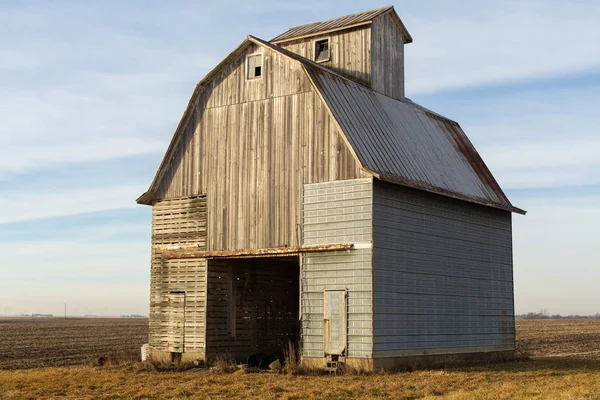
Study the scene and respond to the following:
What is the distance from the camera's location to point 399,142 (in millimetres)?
26484

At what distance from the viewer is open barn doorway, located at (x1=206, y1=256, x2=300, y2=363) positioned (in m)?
26.6

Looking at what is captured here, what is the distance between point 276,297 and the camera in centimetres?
2972

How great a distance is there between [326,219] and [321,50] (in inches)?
335

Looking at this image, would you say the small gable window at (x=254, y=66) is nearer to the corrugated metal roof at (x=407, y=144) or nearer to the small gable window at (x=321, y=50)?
the corrugated metal roof at (x=407, y=144)

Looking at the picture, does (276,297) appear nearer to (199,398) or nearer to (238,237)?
(238,237)

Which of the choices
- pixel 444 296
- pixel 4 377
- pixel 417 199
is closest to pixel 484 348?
pixel 444 296

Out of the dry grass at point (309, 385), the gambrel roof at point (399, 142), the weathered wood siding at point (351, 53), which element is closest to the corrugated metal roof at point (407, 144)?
the gambrel roof at point (399, 142)

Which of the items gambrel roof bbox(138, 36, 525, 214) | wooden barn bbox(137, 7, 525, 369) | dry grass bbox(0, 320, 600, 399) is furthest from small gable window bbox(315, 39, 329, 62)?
dry grass bbox(0, 320, 600, 399)

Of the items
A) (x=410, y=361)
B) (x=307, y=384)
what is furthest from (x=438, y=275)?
(x=307, y=384)

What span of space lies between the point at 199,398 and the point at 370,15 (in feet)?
54.1

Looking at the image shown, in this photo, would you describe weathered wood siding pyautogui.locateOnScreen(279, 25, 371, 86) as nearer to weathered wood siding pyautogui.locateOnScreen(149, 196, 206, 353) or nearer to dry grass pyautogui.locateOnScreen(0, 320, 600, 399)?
weathered wood siding pyautogui.locateOnScreen(149, 196, 206, 353)

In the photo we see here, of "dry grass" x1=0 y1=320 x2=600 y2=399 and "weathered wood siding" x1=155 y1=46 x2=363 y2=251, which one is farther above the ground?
"weathered wood siding" x1=155 y1=46 x2=363 y2=251

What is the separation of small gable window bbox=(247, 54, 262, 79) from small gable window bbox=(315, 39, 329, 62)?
3.75m

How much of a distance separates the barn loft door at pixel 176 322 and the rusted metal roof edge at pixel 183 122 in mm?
3613
